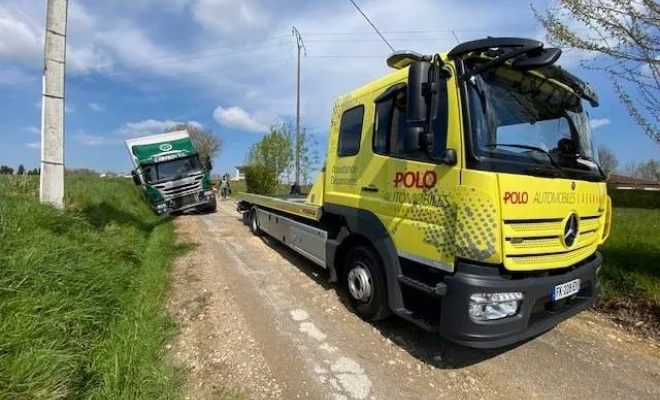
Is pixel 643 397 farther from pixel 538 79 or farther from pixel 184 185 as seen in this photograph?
pixel 184 185

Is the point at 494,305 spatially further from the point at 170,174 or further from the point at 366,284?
the point at 170,174

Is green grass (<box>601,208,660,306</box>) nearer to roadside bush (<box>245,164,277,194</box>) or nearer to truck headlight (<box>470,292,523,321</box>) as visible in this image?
truck headlight (<box>470,292,523,321</box>)

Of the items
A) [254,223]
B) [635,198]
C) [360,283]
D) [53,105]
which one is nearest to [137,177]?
[254,223]

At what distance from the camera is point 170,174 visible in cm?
1437

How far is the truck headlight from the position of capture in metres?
2.91

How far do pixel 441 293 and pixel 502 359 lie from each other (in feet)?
3.58

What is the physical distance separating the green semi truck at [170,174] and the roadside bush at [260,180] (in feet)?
23.7

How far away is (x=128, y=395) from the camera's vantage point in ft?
8.82

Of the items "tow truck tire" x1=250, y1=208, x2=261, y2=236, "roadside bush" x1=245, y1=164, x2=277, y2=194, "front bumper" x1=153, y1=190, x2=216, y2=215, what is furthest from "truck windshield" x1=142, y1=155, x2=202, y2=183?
"roadside bush" x1=245, y1=164, x2=277, y2=194

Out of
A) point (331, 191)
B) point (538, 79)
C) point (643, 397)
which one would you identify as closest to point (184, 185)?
point (331, 191)

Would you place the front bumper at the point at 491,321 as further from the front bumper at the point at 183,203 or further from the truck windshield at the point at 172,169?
the truck windshield at the point at 172,169

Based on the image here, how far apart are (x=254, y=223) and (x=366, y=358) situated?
682cm

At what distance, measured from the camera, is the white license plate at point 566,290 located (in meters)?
3.20

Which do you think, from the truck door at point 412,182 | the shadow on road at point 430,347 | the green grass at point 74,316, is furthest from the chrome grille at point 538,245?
the green grass at point 74,316
